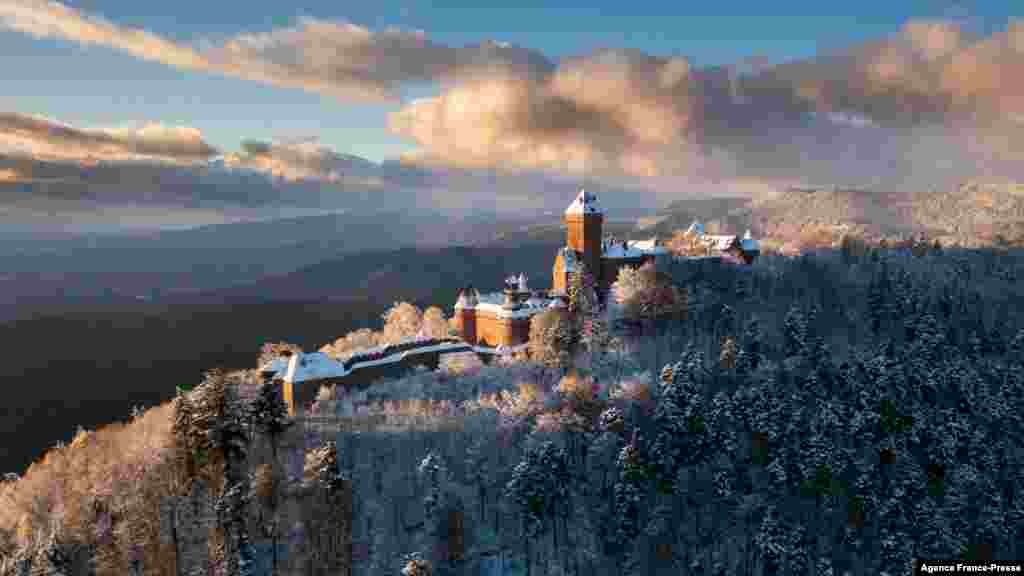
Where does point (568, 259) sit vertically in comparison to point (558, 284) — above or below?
above

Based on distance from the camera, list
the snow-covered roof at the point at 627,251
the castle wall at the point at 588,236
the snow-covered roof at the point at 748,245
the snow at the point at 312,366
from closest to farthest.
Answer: the snow at the point at 312,366 < the castle wall at the point at 588,236 < the snow-covered roof at the point at 627,251 < the snow-covered roof at the point at 748,245

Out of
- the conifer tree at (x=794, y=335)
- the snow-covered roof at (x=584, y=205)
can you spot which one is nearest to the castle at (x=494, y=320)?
the snow-covered roof at (x=584, y=205)

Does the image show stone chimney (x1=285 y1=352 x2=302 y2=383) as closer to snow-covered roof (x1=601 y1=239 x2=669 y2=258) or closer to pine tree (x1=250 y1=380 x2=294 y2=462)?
pine tree (x1=250 y1=380 x2=294 y2=462)

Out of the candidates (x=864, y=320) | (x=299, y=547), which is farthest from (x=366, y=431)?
(x=864, y=320)

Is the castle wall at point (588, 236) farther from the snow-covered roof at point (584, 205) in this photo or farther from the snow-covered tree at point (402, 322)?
the snow-covered tree at point (402, 322)

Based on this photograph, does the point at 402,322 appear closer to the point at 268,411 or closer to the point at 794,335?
the point at 268,411

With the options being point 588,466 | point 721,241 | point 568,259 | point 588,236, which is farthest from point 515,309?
point 721,241

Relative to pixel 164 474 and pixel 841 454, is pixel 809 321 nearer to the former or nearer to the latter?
pixel 841 454

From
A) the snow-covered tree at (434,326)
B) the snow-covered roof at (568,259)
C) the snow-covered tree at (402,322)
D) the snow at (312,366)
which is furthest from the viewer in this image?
the snow-covered tree at (402,322)
